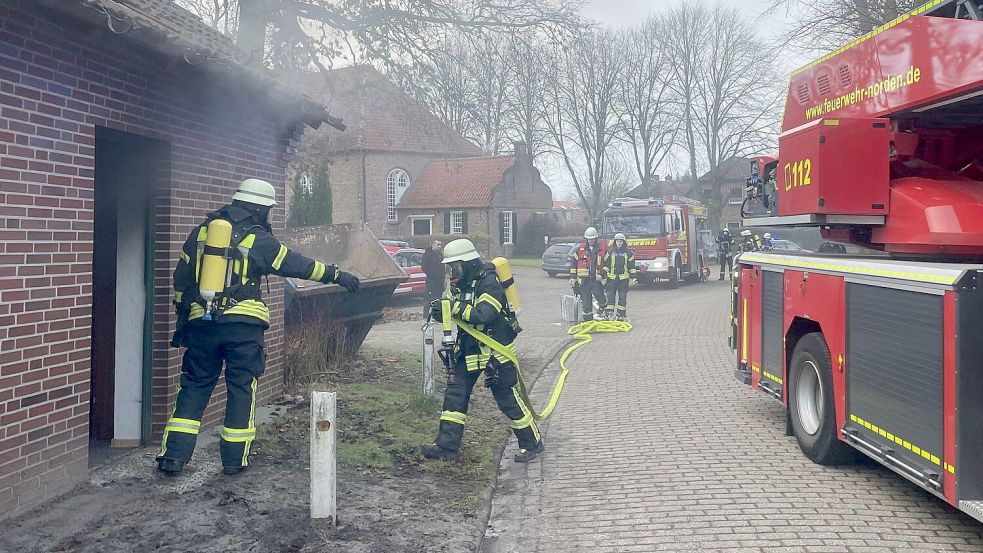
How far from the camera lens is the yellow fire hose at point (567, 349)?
6168mm

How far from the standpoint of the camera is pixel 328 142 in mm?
14656

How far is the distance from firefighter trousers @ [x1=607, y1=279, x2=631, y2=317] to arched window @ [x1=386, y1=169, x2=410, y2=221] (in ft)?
109

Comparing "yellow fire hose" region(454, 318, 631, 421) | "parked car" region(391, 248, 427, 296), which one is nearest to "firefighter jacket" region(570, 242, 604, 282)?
"yellow fire hose" region(454, 318, 631, 421)

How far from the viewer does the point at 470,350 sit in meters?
6.18

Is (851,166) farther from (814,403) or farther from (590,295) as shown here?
(590,295)

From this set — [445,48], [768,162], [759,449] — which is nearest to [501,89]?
[445,48]

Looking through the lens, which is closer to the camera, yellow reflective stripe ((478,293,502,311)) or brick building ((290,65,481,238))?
yellow reflective stripe ((478,293,502,311))

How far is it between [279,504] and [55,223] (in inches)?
81.6

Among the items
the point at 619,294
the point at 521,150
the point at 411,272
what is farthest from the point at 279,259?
the point at 521,150

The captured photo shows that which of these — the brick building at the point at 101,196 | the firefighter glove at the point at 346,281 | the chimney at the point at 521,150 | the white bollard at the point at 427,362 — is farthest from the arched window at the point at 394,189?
the firefighter glove at the point at 346,281

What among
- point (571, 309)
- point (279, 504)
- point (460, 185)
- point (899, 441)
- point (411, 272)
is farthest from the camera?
point (460, 185)

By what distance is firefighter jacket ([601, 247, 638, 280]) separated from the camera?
53.0 ft

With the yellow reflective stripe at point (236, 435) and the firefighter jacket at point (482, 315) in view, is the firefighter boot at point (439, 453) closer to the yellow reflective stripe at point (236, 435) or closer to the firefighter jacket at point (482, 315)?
the firefighter jacket at point (482, 315)

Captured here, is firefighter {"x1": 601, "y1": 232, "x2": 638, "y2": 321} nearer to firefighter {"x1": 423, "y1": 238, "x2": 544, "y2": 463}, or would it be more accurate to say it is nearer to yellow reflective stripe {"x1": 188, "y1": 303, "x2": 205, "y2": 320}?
firefighter {"x1": 423, "y1": 238, "x2": 544, "y2": 463}
